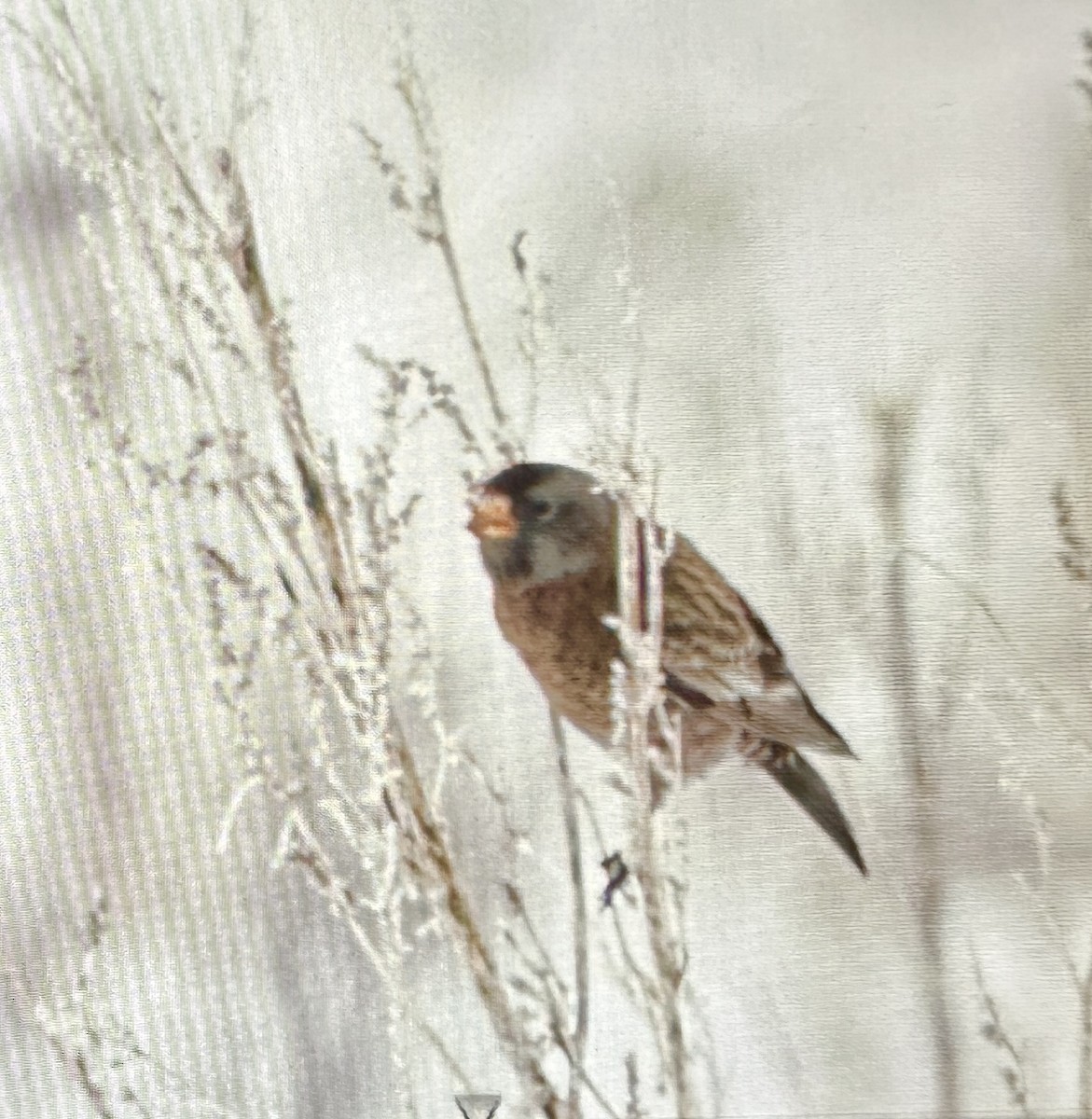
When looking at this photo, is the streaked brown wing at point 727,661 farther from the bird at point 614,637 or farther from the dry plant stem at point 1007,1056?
the dry plant stem at point 1007,1056

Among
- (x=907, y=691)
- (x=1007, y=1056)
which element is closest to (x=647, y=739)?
(x=907, y=691)

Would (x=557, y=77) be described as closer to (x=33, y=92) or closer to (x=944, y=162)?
(x=944, y=162)

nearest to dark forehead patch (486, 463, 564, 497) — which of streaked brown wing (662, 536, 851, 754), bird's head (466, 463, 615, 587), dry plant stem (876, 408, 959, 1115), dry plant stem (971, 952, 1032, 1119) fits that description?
bird's head (466, 463, 615, 587)

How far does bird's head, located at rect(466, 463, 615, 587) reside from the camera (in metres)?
0.75

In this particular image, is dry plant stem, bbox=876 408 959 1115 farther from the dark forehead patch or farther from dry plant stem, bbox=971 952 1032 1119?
the dark forehead patch

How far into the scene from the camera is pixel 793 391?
77cm

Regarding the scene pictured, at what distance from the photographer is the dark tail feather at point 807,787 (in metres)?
0.78

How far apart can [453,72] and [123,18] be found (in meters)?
0.25

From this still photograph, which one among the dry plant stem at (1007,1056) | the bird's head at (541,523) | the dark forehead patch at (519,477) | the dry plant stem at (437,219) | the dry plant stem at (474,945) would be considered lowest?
the dry plant stem at (1007,1056)

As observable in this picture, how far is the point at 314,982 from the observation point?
0.81 m

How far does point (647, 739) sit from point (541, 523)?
0.16 metres

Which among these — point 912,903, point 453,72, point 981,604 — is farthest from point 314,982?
point 453,72

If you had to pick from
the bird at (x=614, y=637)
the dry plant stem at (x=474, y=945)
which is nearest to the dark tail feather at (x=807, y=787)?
the bird at (x=614, y=637)

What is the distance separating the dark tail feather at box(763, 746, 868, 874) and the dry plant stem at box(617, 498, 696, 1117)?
95 millimetres
